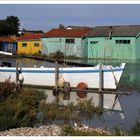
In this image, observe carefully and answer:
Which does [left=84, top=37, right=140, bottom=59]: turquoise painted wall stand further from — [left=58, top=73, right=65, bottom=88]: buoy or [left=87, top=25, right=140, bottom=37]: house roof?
[left=58, top=73, right=65, bottom=88]: buoy

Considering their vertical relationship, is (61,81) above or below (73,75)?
below

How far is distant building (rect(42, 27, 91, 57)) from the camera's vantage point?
57.3 m

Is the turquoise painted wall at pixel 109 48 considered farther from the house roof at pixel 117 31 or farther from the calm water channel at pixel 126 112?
the calm water channel at pixel 126 112

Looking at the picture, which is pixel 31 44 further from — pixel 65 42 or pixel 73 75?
pixel 73 75

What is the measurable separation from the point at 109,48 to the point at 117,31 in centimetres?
257

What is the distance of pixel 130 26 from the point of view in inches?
2218

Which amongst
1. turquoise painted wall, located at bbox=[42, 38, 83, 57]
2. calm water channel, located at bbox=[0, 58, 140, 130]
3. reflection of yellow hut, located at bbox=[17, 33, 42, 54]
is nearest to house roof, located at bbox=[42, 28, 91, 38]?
turquoise painted wall, located at bbox=[42, 38, 83, 57]

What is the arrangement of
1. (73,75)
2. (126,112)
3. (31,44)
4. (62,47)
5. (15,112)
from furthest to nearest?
1. (31,44)
2. (62,47)
3. (73,75)
4. (126,112)
5. (15,112)

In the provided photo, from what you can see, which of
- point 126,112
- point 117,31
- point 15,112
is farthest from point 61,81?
point 117,31

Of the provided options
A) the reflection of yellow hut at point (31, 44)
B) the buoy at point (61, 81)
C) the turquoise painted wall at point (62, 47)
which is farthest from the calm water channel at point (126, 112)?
the reflection of yellow hut at point (31, 44)

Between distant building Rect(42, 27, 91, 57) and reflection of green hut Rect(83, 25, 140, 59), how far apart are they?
1.04 meters

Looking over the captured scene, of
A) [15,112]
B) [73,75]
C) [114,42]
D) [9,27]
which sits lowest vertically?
[15,112]

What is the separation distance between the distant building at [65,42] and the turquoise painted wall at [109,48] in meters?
1.23

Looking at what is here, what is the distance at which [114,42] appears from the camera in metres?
54.9
